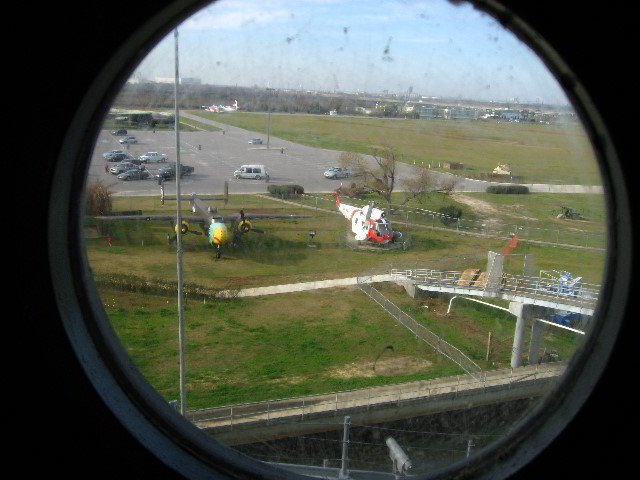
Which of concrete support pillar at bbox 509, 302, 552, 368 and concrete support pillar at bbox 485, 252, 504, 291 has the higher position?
concrete support pillar at bbox 485, 252, 504, 291

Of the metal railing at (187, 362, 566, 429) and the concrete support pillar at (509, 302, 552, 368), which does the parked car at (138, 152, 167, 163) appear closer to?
the metal railing at (187, 362, 566, 429)

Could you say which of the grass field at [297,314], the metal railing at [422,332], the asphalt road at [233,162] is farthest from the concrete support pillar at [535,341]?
the asphalt road at [233,162]

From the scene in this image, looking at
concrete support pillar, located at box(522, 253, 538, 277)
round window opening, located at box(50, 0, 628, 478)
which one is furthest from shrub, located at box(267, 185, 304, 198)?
concrete support pillar, located at box(522, 253, 538, 277)

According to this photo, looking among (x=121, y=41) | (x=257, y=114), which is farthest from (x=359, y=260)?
(x=121, y=41)

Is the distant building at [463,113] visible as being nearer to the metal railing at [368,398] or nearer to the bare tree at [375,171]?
the bare tree at [375,171]

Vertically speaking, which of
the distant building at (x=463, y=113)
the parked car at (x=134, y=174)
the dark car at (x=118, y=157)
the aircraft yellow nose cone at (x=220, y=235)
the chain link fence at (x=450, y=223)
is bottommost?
the aircraft yellow nose cone at (x=220, y=235)

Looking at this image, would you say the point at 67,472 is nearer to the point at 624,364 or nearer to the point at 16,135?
the point at 16,135
